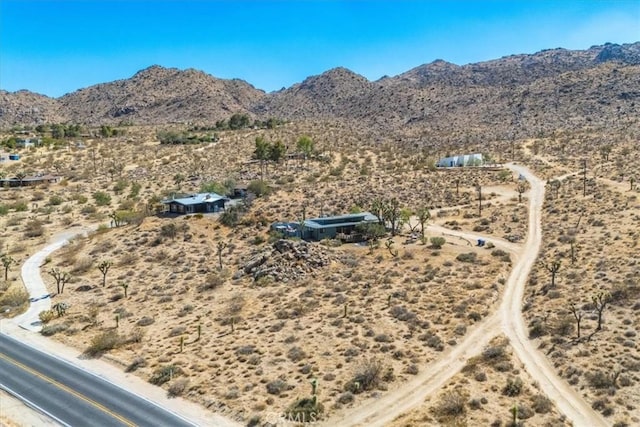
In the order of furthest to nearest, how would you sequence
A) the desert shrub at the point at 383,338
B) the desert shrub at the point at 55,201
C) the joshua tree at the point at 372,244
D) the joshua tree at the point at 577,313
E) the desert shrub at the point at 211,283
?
the desert shrub at the point at 55,201 < the joshua tree at the point at 372,244 < the desert shrub at the point at 211,283 < the desert shrub at the point at 383,338 < the joshua tree at the point at 577,313

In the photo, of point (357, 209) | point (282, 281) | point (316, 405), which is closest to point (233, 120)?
point (357, 209)

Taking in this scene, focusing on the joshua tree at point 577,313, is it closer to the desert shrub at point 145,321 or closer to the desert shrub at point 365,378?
the desert shrub at point 365,378

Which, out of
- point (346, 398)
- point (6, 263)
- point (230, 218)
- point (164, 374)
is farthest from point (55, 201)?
point (346, 398)

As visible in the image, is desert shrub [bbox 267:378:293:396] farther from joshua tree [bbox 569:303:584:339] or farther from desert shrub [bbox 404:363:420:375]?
joshua tree [bbox 569:303:584:339]

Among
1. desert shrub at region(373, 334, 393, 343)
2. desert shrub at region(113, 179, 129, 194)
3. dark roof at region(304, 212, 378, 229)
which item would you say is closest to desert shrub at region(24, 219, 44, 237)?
desert shrub at region(113, 179, 129, 194)

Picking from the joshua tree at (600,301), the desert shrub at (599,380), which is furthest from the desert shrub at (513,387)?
the joshua tree at (600,301)

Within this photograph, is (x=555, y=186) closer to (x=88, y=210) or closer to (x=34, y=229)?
(x=88, y=210)
